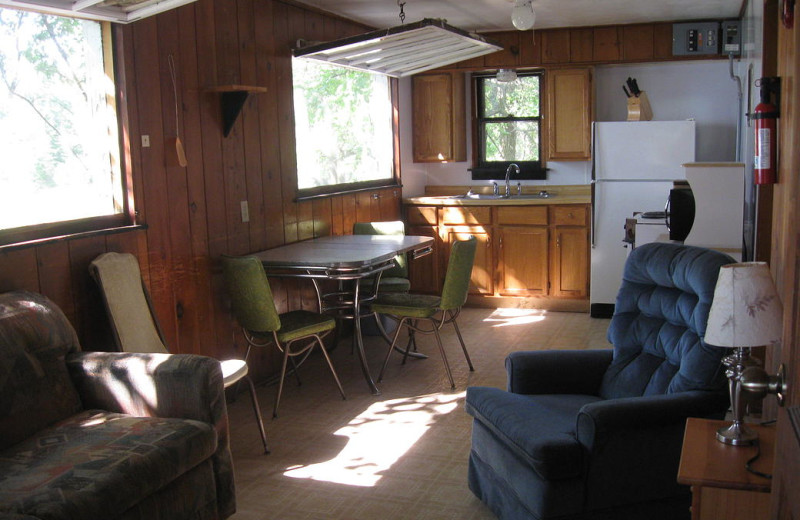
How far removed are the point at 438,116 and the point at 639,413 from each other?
4.91 meters

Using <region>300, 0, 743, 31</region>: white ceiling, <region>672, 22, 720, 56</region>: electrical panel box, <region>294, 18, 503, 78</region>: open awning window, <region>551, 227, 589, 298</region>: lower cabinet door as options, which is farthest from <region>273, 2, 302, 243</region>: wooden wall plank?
<region>672, 22, 720, 56</region>: electrical panel box

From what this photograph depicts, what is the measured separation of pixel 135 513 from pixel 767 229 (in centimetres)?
287

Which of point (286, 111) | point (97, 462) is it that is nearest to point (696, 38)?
point (286, 111)

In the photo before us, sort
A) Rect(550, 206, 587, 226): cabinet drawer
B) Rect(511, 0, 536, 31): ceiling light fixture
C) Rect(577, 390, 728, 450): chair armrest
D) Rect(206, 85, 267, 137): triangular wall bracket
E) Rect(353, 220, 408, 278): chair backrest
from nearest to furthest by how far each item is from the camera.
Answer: Rect(577, 390, 728, 450): chair armrest
Rect(206, 85, 267, 137): triangular wall bracket
Rect(511, 0, 536, 31): ceiling light fixture
Rect(353, 220, 408, 278): chair backrest
Rect(550, 206, 587, 226): cabinet drawer

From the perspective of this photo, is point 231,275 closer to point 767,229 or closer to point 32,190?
point 32,190

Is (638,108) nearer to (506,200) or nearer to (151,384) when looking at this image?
(506,200)

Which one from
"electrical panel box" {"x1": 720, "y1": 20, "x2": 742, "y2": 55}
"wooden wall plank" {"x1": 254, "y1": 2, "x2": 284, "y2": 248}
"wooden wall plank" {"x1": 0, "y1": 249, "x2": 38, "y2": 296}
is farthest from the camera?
"electrical panel box" {"x1": 720, "y1": 20, "x2": 742, "y2": 55}

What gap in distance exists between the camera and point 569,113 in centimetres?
670

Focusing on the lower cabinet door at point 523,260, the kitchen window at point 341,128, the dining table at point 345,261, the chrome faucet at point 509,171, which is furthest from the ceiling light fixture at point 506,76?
the dining table at point 345,261

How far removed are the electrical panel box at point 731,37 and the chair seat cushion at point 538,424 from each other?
4.12m

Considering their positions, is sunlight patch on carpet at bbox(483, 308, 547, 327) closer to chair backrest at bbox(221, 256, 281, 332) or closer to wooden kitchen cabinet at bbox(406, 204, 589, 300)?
wooden kitchen cabinet at bbox(406, 204, 589, 300)

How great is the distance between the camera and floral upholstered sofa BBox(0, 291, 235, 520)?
235 centimetres

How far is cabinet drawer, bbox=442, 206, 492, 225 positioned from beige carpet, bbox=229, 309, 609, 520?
1.35 metres

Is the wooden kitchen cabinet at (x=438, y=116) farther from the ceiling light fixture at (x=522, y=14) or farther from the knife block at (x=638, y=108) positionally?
the ceiling light fixture at (x=522, y=14)
